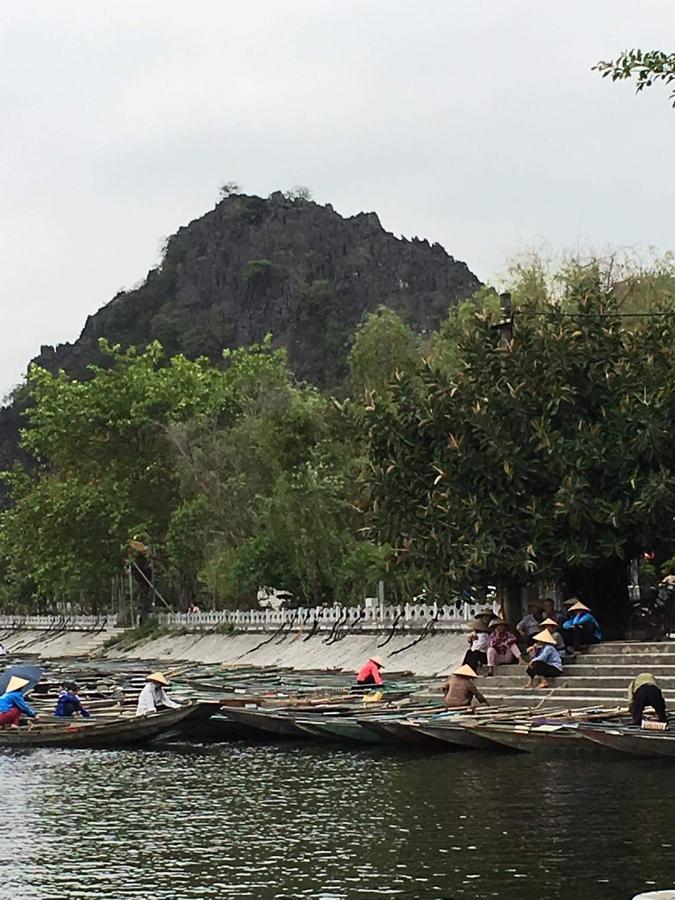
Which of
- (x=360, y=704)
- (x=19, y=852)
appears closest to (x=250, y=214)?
(x=360, y=704)

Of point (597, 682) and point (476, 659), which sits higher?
point (476, 659)

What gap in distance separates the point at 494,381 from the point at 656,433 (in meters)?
3.38

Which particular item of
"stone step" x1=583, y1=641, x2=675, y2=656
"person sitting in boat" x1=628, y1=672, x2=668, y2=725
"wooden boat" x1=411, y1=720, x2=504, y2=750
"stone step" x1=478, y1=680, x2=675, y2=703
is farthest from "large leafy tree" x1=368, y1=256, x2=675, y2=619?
"person sitting in boat" x1=628, y1=672, x2=668, y2=725

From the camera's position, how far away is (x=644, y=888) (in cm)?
1245

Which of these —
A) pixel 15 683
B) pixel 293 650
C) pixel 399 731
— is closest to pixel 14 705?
pixel 15 683

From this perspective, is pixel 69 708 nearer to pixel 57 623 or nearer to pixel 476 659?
pixel 476 659

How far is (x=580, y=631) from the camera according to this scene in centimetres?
2639

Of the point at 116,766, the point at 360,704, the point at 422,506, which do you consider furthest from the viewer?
the point at 422,506

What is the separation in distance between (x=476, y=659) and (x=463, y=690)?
2.98 meters

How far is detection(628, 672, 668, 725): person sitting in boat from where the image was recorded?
69.9ft

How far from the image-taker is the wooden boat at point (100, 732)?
24938mm

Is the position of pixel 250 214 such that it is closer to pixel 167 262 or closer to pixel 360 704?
pixel 167 262

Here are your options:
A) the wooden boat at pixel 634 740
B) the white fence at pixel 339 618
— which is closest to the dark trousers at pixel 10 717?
the wooden boat at pixel 634 740

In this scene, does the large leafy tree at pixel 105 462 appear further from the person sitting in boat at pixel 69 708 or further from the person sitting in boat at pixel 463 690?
the person sitting in boat at pixel 463 690
